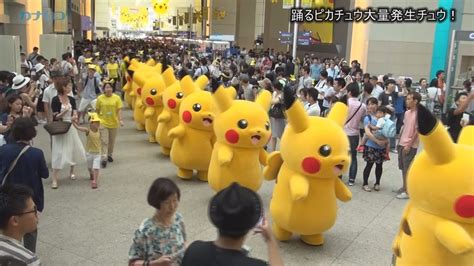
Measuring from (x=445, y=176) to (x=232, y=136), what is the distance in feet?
10.4

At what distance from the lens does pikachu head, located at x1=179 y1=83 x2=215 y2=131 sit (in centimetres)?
778

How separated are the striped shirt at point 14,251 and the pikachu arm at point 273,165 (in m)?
3.63

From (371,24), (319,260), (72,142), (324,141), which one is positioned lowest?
(319,260)

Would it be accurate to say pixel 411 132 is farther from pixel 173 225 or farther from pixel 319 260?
pixel 173 225

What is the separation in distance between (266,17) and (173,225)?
32158mm

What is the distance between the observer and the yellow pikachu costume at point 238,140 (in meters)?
6.35

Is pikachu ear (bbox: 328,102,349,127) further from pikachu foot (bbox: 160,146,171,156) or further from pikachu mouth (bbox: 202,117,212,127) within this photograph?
pikachu foot (bbox: 160,146,171,156)

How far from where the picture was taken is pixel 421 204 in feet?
12.8

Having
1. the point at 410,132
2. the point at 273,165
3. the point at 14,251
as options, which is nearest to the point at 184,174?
the point at 273,165

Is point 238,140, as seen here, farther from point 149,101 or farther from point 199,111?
point 149,101

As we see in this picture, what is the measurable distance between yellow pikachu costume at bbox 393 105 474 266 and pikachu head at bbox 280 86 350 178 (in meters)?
1.26

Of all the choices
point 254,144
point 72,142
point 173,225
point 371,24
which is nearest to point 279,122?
point 254,144

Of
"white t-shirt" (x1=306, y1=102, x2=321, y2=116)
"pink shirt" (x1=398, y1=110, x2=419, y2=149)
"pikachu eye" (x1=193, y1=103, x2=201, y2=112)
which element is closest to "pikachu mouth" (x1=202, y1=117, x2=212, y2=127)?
"pikachu eye" (x1=193, y1=103, x2=201, y2=112)

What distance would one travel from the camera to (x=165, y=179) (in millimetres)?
3311
